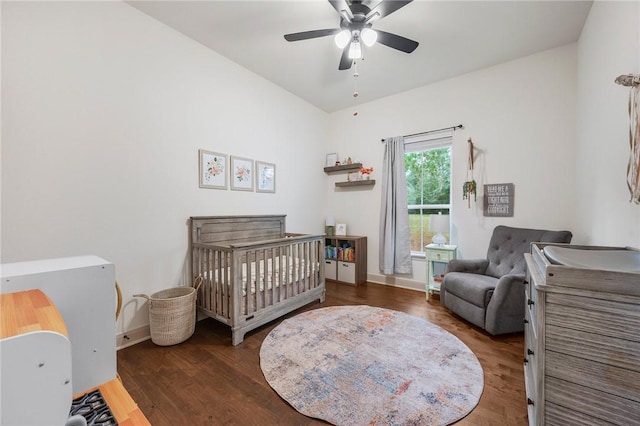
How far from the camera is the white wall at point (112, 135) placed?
1670mm

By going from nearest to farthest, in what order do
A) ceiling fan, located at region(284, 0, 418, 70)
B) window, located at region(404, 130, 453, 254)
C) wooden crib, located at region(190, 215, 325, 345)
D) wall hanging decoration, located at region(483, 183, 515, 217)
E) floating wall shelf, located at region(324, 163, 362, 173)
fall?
1. ceiling fan, located at region(284, 0, 418, 70)
2. wooden crib, located at region(190, 215, 325, 345)
3. wall hanging decoration, located at region(483, 183, 515, 217)
4. window, located at region(404, 130, 453, 254)
5. floating wall shelf, located at region(324, 163, 362, 173)

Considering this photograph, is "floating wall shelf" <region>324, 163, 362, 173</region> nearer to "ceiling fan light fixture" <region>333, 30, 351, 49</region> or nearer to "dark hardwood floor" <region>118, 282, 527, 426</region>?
"ceiling fan light fixture" <region>333, 30, 351, 49</region>

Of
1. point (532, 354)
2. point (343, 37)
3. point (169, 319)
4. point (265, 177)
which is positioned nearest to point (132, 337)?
point (169, 319)

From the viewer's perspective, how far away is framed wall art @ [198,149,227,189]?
2.64 m

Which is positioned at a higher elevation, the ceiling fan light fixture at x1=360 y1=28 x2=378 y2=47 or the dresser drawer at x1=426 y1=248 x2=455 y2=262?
the ceiling fan light fixture at x1=360 y1=28 x2=378 y2=47

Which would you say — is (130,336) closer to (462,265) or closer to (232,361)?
(232,361)

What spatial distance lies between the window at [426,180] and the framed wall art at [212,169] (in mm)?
2587

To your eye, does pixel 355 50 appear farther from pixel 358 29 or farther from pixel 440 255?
pixel 440 255

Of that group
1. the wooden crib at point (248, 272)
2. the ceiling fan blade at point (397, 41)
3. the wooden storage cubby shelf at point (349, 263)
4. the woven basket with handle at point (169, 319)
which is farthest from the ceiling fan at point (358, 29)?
the wooden storage cubby shelf at point (349, 263)

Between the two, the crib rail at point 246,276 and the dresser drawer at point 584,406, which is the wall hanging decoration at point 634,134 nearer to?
the dresser drawer at point 584,406

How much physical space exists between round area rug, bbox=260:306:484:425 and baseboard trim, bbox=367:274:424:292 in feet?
3.56

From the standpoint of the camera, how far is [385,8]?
181 cm

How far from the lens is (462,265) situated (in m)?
2.85

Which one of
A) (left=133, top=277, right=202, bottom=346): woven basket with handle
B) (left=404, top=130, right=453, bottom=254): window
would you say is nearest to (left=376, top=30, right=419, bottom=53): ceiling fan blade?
(left=404, top=130, right=453, bottom=254): window
